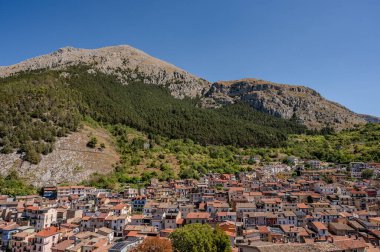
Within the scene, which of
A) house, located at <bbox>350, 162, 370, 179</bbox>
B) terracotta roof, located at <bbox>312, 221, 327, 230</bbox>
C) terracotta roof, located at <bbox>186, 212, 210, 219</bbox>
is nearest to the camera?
terracotta roof, located at <bbox>312, 221, 327, 230</bbox>

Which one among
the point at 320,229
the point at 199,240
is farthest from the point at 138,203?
the point at 320,229

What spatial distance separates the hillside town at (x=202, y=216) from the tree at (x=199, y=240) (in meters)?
3.90

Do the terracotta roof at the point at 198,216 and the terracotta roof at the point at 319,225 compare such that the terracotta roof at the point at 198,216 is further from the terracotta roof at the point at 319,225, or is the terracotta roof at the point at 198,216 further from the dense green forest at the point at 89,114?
the dense green forest at the point at 89,114

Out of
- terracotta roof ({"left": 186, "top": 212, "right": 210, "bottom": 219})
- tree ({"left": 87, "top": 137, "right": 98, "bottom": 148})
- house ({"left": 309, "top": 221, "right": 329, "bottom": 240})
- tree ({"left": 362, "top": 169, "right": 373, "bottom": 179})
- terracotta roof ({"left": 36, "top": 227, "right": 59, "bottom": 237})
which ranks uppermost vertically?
tree ({"left": 87, "top": 137, "right": 98, "bottom": 148})

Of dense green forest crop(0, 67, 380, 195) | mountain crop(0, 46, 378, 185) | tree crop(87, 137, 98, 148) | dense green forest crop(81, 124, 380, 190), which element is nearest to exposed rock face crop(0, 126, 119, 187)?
mountain crop(0, 46, 378, 185)

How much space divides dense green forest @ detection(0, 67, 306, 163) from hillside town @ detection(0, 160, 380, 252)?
104 ft

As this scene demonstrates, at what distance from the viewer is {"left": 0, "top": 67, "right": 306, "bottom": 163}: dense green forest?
10750 cm

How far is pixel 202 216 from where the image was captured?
187 feet

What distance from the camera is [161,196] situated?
8056 centimetres

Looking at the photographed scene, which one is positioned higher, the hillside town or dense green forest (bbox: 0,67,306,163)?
dense green forest (bbox: 0,67,306,163)

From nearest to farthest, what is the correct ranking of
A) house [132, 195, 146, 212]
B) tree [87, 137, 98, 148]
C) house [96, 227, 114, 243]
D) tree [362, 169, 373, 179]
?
house [96, 227, 114, 243] → house [132, 195, 146, 212] → tree [362, 169, 373, 179] → tree [87, 137, 98, 148]

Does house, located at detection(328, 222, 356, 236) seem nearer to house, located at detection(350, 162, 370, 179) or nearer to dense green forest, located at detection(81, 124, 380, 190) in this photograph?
dense green forest, located at detection(81, 124, 380, 190)

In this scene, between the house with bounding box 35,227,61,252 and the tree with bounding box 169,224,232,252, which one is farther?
the house with bounding box 35,227,61,252

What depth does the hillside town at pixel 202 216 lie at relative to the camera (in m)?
47.1
